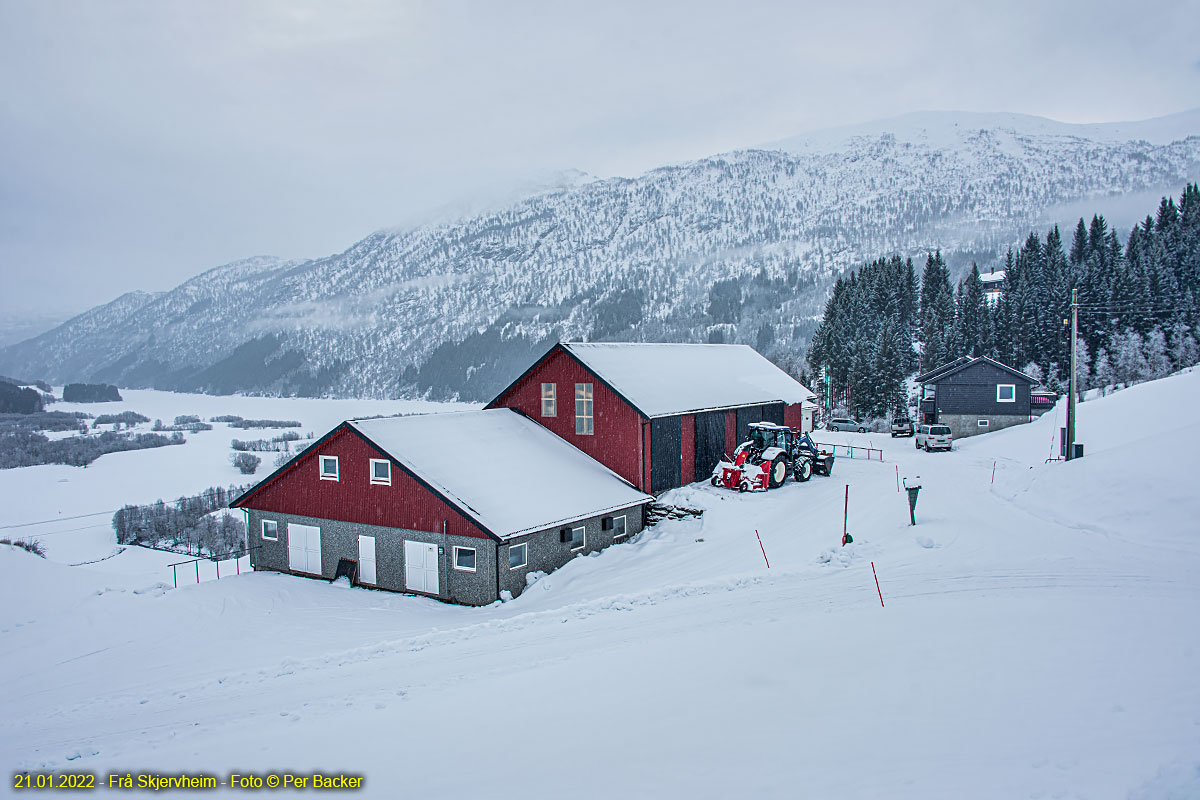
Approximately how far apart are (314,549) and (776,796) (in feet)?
67.7

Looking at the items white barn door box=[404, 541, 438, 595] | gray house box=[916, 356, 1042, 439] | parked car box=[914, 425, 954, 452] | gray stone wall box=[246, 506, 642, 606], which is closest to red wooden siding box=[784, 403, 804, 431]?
parked car box=[914, 425, 954, 452]

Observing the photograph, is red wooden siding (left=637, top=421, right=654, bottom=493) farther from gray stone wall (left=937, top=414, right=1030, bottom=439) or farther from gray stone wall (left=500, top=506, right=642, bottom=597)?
gray stone wall (left=937, top=414, right=1030, bottom=439)

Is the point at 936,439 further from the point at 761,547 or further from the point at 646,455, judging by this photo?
the point at 761,547

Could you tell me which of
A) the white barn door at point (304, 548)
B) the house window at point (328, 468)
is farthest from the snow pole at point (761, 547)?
the white barn door at point (304, 548)

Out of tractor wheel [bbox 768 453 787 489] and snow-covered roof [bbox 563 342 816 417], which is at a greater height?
snow-covered roof [bbox 563 342 816 417]

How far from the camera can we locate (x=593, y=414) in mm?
28547

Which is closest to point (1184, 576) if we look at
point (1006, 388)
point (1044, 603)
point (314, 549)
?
point (1044, 603)

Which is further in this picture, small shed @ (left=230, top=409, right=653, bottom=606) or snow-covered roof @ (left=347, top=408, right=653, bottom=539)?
snow-covered roof @ (left=347, top=408, right=653, bottom=539)

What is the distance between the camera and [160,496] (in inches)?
3201

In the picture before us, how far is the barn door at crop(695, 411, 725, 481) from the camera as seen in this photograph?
102ft

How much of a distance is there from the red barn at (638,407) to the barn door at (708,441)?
48 millimetres

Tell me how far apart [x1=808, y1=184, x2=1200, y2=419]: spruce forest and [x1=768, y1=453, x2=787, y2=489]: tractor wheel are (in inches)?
1644

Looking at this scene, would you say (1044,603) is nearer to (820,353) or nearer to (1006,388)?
(1006,388)

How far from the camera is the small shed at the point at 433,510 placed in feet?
66.2
